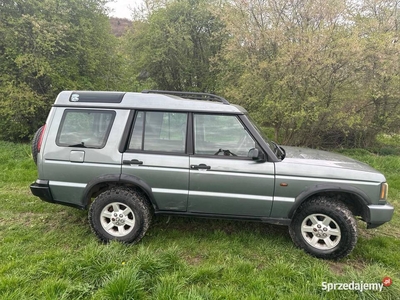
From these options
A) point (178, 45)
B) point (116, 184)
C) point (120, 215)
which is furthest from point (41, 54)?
point (120, 215)

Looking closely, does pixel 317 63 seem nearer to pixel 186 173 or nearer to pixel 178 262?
pixel 186 173

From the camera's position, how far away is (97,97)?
342 cm

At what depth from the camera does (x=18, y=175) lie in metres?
5.75

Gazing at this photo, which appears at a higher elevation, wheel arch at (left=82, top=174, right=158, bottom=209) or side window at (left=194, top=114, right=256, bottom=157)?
side window at (left=194, top=114, right=256, bottom=157)

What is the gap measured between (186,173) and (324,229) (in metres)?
1.79

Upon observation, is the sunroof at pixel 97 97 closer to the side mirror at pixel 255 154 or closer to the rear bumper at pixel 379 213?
the side mirror at pixel 255 154

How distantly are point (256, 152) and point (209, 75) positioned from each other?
10302 millimetres

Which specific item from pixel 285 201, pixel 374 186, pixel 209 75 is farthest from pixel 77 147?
pixel 209 75

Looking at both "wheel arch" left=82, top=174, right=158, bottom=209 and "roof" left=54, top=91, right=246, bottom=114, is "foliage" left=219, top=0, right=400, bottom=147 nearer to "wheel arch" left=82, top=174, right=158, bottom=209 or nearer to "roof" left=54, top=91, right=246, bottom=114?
"roof" left=54, top=91, right=246, bottom=114

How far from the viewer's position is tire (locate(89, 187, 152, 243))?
328cm

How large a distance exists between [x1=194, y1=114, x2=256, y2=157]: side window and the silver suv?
0.01 m

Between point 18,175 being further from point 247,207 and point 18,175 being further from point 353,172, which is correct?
point 353,172

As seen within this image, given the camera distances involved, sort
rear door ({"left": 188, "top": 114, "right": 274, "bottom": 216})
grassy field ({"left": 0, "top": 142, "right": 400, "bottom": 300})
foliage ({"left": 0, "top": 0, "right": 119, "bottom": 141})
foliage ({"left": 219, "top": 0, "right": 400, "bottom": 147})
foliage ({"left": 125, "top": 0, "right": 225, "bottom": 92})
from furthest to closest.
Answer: foliage ({"left": 125, "top": 0, "right": 225, "bottom": 92}), foliage ({"left": 0, "top": 0, "right": 119, "bottom": 141}), foliage ({"left": 219, "top": 0, "right": 400, "bottom": 147}), rear door ({"left": 188, "top": 114, "right": 274, "bottom": 216}), grassy field ({"left": 0, "top": 142, "right": 400, "bottom": 300})

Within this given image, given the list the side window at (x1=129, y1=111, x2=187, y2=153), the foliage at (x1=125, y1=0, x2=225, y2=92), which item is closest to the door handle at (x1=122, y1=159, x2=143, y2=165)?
the side window at (x1=129, y1=111, x2=187, y2=153)
